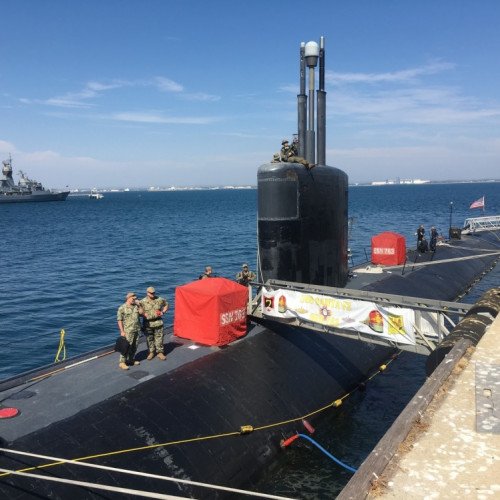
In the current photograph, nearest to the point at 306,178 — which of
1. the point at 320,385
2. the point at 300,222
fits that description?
the point at 300,222

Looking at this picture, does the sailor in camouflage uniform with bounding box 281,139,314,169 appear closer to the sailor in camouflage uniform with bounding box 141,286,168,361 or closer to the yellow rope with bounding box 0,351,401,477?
the sailor in camouflage uniform with bounding box 141,286,168,361

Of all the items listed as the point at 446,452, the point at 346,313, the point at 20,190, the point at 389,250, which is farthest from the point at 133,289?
the point at 20,190

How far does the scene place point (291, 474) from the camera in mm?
11078

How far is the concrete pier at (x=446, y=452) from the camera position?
4328 millimetres

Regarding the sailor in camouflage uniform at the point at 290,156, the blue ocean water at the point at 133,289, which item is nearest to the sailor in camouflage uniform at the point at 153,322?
the blue ocean water at the point at 133,289

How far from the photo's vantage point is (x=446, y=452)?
4.95 meters

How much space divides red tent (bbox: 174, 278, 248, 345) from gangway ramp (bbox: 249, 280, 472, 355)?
106 cm

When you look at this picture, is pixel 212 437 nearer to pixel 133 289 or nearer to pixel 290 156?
pixel 290 156

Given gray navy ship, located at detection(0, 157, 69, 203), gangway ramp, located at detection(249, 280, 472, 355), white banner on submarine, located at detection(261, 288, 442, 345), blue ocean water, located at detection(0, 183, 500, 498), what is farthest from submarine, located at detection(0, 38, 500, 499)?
gray navy ship, located at detection(0, 157, 69, 203)

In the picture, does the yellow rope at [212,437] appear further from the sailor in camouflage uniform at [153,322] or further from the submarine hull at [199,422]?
the sailor in camouflage uniform at [153,322]

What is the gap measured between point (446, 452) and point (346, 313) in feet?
A: 24.2

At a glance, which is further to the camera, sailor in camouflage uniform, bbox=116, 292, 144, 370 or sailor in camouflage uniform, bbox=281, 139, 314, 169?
sailor in camouflage uniform, bbox=281, 139, 314, 169

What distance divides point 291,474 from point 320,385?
115 inches

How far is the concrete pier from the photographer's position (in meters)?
4.33
